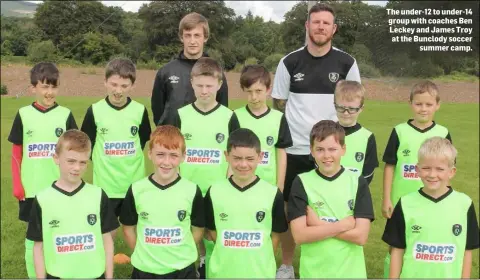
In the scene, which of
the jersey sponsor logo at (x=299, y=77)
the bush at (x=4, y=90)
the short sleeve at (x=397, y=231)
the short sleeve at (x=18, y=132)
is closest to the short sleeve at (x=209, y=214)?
the short sleeve at (x=397, y=231)

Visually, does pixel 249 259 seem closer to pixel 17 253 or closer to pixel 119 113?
pixel 119 113

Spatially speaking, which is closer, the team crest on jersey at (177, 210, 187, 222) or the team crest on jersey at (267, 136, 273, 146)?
the team crest on jersey at (177, 210, 187, 222)

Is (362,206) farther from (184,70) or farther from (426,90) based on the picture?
(184,70)

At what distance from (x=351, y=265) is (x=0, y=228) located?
507cm

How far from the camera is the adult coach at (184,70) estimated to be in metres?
4.28

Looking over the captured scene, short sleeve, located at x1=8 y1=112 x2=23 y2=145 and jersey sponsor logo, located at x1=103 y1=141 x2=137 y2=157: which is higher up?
short sleeve, located at x1=8 y1=112 x2=23 y2=145

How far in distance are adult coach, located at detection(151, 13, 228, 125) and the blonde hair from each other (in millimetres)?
1919

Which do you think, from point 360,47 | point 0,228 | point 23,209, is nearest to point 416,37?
point 360,47

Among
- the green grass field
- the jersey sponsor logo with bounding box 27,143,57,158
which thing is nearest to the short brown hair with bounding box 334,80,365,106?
the green grass field

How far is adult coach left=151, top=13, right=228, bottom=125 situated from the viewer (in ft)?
→ 14.0

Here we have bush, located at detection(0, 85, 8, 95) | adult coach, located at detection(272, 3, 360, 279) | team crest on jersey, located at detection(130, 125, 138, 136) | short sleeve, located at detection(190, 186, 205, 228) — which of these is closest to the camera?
short sleeve, located at detection(190, 186, 205, 228)

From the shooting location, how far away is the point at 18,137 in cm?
394

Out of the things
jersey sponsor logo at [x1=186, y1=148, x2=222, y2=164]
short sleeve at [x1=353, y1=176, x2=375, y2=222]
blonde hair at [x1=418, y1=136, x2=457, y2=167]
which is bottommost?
short sleeve at [x1=353, y1=176, x2=375, y2=222]

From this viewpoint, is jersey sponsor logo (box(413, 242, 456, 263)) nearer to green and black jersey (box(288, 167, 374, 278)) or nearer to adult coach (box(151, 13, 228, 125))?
green and black jersey (box(288, 167, 374, 278))
